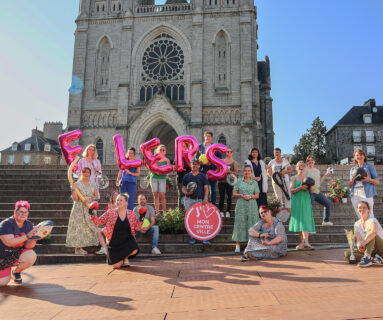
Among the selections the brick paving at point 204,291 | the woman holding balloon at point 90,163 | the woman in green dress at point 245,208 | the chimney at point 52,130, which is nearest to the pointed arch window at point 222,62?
the woman holding balloon at point 90,163

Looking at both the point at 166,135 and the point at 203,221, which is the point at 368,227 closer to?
the point at 203,221

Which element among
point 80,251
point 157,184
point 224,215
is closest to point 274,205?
point 224,215

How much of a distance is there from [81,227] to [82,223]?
3.3 inches

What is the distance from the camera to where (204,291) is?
13.0 ft

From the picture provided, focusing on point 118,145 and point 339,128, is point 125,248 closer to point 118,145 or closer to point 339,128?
point 118,145

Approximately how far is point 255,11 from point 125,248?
28613 mm

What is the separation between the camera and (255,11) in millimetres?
29000

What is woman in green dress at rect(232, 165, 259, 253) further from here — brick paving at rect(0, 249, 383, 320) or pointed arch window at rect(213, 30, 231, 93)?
pointed arch window at rect(213, 30, 231, 93)

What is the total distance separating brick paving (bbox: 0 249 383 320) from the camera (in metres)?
3.15

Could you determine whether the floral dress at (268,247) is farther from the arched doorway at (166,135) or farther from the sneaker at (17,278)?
the arched doorway at (166,135)

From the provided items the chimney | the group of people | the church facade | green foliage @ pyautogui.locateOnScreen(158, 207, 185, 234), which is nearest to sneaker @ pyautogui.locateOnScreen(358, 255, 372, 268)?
the group of people

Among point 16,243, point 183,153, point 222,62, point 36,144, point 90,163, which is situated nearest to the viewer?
point 16,243

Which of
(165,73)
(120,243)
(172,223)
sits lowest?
(120,243)

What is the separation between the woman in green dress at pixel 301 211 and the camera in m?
6.73
